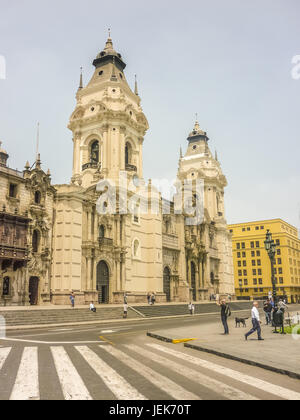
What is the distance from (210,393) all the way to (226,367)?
110 inches

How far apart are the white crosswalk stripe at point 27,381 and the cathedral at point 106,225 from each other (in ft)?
74.2

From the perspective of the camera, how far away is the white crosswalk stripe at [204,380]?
22.6 ft

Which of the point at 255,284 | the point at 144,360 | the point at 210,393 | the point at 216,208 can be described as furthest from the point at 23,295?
the point at 255,284

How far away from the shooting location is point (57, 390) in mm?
7168

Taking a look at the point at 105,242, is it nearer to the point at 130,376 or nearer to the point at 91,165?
the point at 91,165

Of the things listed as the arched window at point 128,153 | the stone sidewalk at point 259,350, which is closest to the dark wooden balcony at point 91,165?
the arched window at point 128,153

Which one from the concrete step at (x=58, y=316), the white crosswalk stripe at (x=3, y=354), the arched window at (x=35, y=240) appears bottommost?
the concrete step at (x=58, y=316)

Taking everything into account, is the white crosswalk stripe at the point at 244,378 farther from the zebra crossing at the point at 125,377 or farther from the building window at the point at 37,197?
the building window at the point at 37,197

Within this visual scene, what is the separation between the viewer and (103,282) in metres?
41.5

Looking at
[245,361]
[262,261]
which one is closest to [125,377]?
[245,361]

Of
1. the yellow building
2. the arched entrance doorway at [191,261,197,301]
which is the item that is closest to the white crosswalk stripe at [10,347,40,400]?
the arched entrance doorway at [191,261,197,301]

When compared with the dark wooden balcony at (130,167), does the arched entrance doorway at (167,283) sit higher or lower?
lower

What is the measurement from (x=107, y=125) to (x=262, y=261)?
54.3m
